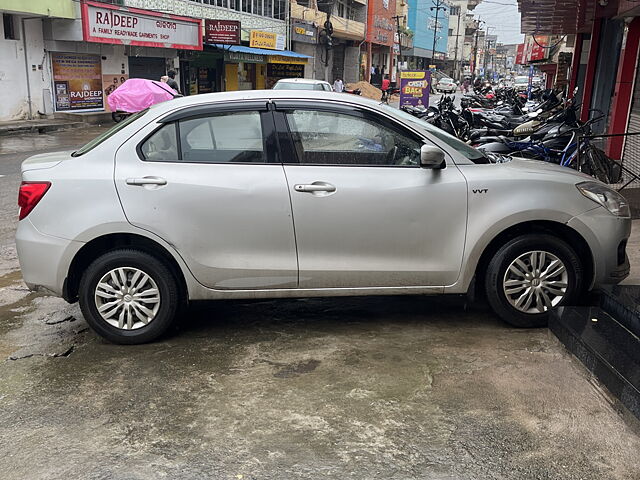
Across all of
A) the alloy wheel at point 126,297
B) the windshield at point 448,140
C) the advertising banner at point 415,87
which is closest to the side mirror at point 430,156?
the windshield at point 448,140

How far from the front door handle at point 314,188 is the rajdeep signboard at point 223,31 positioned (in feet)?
82.9

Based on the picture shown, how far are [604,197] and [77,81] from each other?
22977 mm

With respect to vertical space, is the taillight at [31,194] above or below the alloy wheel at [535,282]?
above

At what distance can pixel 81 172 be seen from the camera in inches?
165

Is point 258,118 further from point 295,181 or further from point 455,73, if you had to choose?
point 455,73

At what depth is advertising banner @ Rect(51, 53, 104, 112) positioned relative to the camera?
74.4ft

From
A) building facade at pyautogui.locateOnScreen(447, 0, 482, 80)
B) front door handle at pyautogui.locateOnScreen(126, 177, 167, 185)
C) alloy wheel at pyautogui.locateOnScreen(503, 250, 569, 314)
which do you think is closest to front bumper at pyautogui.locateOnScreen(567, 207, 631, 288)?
alloy wheel at pyautogui.locateOnScreen(503, 250, 569, 314)

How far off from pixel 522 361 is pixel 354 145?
188 centimetres

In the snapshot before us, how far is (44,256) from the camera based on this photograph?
421cm

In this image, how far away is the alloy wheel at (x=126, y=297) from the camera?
4242 mm

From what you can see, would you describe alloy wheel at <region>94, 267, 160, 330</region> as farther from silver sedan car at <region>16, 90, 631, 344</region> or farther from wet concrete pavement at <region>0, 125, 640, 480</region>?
wet concrete pavement at <region>0, 125, 640, 480</region>

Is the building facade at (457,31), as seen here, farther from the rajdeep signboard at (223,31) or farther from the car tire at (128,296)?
the car tire at (128,296)

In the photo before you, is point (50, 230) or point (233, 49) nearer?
point (50, 230)

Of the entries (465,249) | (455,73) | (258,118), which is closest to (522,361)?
(465,249)
